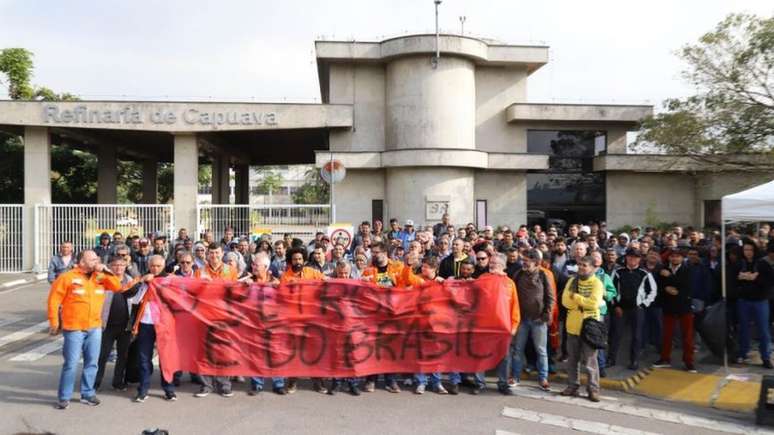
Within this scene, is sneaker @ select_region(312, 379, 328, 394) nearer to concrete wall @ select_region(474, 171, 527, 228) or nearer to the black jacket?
the black jacket

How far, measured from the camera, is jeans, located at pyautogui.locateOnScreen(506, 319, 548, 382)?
729 centimetres

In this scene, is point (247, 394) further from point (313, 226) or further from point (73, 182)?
point (73, 182)

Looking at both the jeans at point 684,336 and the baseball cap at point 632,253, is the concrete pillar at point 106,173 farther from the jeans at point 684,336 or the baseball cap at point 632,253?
the jeans at point 684,336

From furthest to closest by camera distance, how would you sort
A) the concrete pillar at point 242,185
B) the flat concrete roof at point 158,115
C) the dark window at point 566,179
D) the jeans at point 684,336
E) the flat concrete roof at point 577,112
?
the concrete pillar at point 242,185, the dark window at point 566,179, the flat concrete roof at point 577,112, the flat concrete roof at point 158,115, the jeans at point 684,336

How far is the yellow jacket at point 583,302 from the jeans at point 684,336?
226cm

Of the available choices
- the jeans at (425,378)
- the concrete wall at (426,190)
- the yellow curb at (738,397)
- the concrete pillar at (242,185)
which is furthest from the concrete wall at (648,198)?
the concrete pillar at (242,185)

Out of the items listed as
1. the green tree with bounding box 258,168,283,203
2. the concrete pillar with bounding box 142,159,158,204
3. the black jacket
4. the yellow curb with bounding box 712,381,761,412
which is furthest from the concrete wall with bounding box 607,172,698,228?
the green tree with bounding box 258,168,283,203

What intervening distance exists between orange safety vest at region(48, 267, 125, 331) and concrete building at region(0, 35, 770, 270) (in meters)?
13.4

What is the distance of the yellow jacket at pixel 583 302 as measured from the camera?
22.6ft

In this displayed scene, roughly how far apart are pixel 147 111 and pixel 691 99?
63.3 ft

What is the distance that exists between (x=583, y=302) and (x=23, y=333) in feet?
32.3

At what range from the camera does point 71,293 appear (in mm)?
6539

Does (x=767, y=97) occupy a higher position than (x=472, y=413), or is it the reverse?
(x=767, y=97)

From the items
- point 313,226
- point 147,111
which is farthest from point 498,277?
point 147,111
